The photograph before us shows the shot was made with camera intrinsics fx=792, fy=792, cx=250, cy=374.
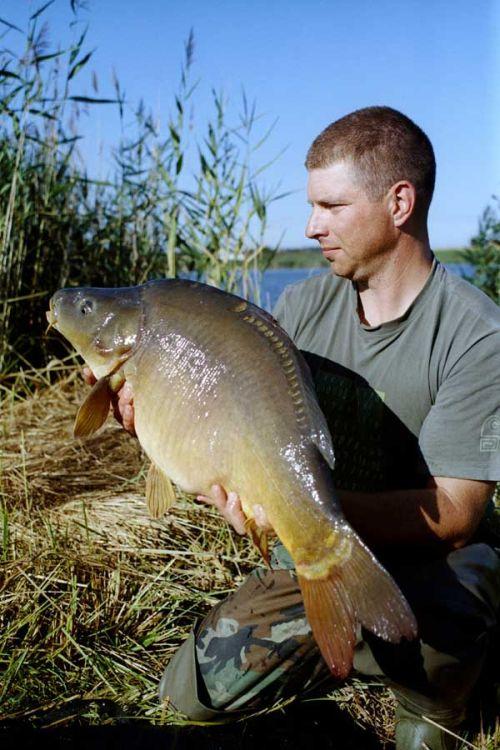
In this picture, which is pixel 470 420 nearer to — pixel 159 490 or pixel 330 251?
pixel 330 251

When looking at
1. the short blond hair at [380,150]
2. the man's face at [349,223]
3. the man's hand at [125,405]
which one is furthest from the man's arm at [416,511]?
the short blond hair at [380,150]

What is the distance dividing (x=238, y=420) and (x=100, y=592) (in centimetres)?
119

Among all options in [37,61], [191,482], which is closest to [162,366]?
[191,482]

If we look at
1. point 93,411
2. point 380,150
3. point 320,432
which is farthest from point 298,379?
point 380,150

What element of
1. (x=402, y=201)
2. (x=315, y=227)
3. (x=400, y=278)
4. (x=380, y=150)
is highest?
(x=380, y=150)

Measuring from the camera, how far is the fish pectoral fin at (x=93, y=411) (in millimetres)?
2301

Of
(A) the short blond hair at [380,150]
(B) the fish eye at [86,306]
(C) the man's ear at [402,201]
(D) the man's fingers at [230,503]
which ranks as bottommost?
(D) the man's fingers at [230,503]

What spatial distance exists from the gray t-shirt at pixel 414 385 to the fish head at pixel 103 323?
738mm

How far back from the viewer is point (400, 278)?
8.75 ft

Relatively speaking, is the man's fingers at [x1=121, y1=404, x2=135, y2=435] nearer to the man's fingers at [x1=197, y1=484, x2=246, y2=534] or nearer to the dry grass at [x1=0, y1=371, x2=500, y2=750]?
the man's fingers at [x1=197, y1=484, x2=246, y2=534]

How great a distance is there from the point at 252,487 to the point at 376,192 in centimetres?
118

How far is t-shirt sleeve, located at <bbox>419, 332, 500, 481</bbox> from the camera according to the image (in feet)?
7.89

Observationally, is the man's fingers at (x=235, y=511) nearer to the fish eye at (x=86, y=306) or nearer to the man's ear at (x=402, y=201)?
the fish eye at (x=86, y=306)

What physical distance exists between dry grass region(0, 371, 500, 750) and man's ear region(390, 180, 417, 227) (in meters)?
1.45
